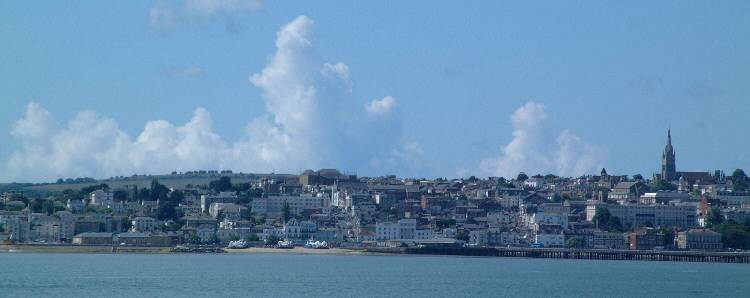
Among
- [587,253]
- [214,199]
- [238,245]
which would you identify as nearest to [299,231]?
[238,245]

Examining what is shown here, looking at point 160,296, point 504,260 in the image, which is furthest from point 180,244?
point 160,296

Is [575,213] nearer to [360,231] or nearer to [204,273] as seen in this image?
[360,231]

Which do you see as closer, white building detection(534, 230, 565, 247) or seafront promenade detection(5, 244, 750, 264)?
seafront promenade detection(5, 244, 750, 264)

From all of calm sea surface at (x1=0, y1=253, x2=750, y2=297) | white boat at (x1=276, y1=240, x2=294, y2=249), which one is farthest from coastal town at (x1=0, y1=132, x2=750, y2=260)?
calm sea surface at (x1=0, y1=253, x2=750, y2=297)

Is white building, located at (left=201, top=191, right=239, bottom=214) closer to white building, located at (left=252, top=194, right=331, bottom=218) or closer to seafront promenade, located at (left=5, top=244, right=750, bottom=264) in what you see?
white building, located at (left=252, top=194, right=331, bottom=218)

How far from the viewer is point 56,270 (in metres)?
96.4

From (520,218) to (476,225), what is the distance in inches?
366

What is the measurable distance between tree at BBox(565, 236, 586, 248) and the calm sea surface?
1861 centimetres

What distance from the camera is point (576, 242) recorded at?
143250 millimetres

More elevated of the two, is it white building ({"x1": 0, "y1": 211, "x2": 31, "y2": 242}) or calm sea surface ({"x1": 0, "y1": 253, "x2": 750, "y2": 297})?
white building ({"x1": 0, "y1": 211, "x2": 31, "y2": 242})

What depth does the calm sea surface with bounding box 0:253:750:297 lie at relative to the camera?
7706 cm

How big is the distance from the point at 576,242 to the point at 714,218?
690 inches

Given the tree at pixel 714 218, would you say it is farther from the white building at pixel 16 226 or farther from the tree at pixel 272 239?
the white building at pixel 16 226

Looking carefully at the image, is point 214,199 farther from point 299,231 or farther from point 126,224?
point 299,231
